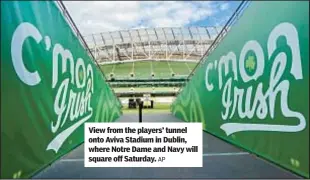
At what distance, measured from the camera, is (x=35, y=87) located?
2.40m

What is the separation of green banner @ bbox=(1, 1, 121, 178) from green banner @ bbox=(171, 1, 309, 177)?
1.97 meters

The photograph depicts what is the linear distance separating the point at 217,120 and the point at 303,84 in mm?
2736

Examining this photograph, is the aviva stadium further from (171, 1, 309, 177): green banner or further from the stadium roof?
the stadium roof

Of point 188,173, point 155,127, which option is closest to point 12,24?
point 155,127

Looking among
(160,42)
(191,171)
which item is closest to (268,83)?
(191,171)

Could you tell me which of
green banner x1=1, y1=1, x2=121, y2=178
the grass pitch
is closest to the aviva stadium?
green banner x1=1, y1=1, x2=121, y2=178
